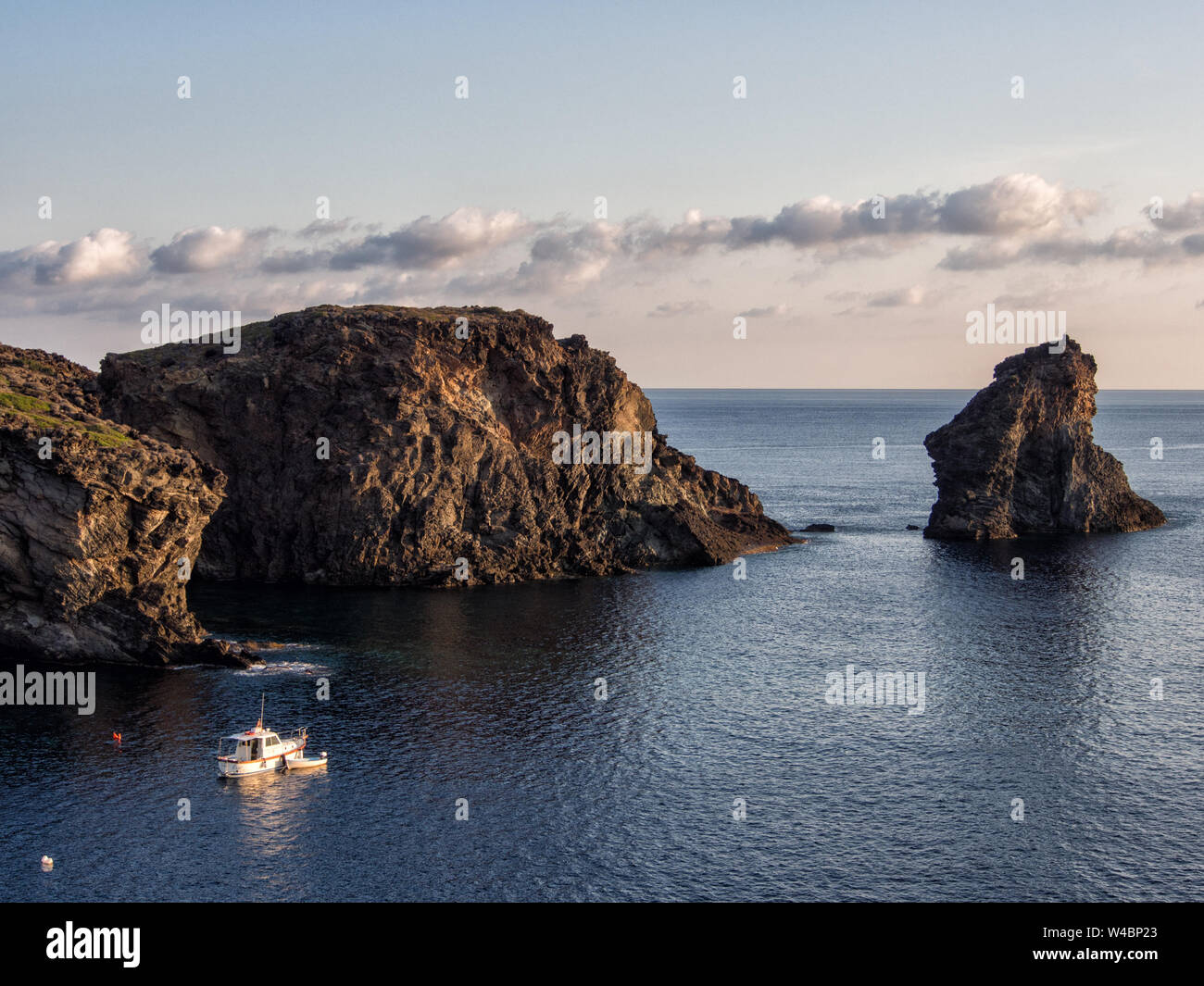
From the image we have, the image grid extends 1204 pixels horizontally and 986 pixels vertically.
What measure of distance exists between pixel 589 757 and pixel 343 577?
2602 inches

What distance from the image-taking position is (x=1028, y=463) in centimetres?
17562

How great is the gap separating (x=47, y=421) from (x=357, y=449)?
41.0 metres

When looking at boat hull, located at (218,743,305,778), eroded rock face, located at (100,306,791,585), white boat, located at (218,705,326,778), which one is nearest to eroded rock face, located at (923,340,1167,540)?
eroded rock face, located at (100,306,791,585)

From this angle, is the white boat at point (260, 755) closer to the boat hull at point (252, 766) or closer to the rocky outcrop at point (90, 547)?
the boat hull at point (252, 766)

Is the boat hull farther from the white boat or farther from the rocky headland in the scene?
the rocky headland

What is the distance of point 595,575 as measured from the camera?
144m

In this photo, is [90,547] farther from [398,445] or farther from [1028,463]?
[1028,463]

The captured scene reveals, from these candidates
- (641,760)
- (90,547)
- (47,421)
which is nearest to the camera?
(641,760)

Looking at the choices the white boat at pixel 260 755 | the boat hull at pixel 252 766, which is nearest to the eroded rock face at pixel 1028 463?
the white boat at pixel 260 755

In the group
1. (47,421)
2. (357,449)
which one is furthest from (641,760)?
(357,449)

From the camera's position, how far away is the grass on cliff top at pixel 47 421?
96.9 m

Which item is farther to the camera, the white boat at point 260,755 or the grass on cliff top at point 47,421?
the grass on cliff top at point 47,421

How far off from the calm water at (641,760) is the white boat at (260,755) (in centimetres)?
169
